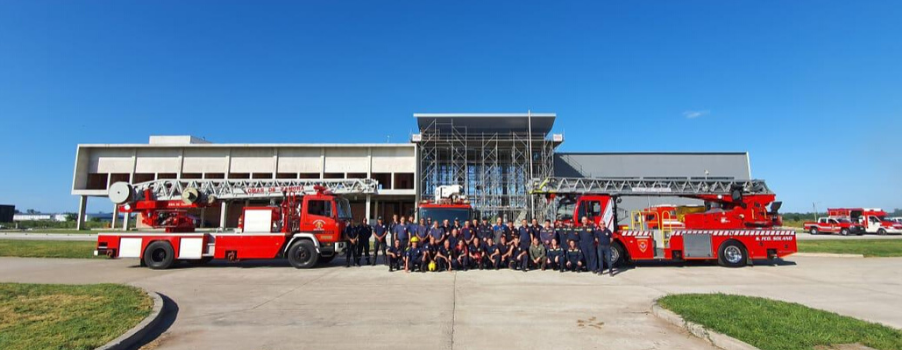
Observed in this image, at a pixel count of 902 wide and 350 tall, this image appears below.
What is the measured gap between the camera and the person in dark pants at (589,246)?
1241 centimetres

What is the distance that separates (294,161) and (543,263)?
119 ft

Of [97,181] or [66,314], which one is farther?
[97,181]

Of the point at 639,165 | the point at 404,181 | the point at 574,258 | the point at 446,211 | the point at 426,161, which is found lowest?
the point at 574,258

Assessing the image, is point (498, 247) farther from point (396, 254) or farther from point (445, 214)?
point (396, 254)

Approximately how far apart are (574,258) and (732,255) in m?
5.60

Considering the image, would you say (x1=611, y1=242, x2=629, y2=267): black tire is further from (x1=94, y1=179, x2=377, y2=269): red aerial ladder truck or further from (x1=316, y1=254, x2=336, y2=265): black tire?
(x1=316, y1=254, x2=336, y2=265): black tire

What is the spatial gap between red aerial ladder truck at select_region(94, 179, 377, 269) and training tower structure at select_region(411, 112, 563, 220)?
85.5 ft

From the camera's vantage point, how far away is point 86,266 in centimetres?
1383

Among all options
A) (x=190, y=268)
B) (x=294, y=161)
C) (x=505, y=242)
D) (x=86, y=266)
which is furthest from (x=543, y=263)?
(x=294, y=161)

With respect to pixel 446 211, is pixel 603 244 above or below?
below

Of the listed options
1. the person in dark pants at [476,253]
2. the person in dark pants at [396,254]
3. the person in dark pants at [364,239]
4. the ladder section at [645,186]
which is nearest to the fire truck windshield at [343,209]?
the person in dark pants at [364,239]

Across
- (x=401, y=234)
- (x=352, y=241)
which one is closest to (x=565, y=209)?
(x=401, y=234)

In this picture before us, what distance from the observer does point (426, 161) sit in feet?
140

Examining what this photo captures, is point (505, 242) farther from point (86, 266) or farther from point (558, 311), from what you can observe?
point (86, 266)
